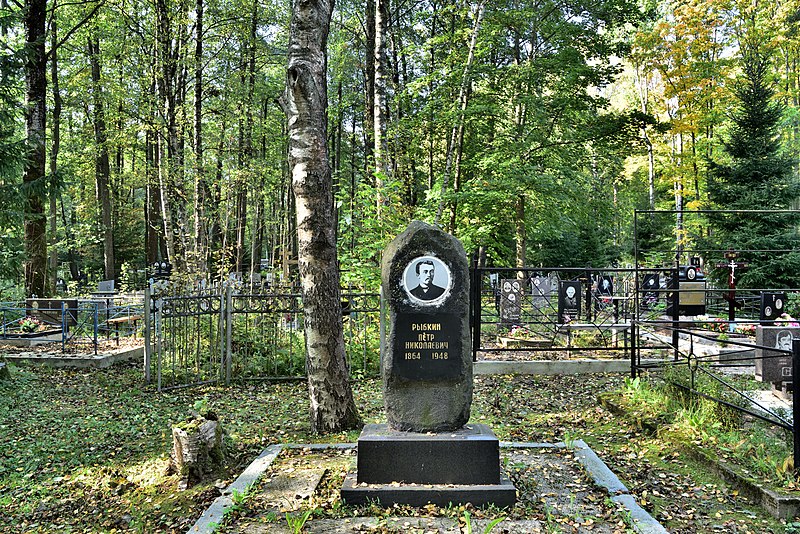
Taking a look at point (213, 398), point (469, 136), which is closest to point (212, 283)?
point (213, 398)

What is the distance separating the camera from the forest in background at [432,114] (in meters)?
12.6

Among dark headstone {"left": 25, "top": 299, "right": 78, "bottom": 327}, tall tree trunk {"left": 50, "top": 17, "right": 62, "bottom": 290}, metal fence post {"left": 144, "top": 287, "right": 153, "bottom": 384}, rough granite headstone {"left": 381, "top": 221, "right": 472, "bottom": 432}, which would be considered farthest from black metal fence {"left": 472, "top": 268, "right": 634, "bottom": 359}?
dark headstone {"left": 25, "top": 299, "right": 78, "bottom": 327}

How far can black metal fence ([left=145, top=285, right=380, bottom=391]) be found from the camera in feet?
30.4

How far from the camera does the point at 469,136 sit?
1634 centimetres

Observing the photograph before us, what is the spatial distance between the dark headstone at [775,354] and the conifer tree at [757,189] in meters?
10.1

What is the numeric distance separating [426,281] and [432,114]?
467 inches

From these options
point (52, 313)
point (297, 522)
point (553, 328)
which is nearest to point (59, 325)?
point (52, 313)

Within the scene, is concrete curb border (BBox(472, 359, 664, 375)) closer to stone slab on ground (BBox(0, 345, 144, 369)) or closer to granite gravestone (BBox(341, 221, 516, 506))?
granite gravestone (BBox(341, 221, 516, 506))

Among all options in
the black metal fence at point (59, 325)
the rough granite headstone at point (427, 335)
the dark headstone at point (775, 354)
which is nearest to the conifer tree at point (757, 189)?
the dark headstone at point (775, 354)

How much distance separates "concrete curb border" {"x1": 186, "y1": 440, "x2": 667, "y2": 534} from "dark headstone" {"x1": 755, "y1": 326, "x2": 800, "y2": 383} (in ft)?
13.0

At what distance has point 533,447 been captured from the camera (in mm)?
5805

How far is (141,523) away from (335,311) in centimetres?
287

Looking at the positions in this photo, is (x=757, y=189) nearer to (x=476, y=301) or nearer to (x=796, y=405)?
(x=476, y=301)

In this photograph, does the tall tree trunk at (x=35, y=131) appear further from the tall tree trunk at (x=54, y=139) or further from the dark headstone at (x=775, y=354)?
the dark headstone at (x=775, y=354)
